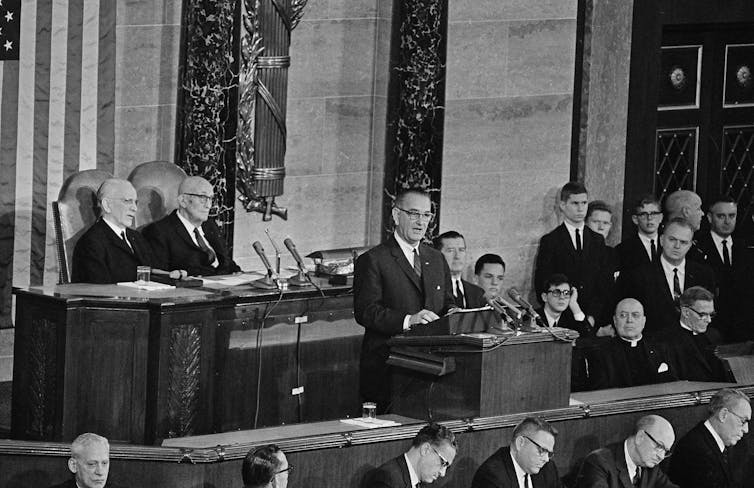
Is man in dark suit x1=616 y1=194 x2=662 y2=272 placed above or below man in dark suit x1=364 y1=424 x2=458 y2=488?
above

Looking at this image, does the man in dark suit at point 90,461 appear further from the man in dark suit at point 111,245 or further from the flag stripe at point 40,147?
the flag stripe at point 40,147

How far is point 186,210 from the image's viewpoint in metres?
9.98

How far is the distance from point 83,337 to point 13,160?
236 cm

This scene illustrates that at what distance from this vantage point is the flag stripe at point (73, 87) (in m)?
10.6

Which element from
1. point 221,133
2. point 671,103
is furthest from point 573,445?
point 671,103

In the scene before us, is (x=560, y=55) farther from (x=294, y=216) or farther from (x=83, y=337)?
(x=83, y=337)

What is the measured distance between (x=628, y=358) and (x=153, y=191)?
327 cm

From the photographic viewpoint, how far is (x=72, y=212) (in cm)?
986

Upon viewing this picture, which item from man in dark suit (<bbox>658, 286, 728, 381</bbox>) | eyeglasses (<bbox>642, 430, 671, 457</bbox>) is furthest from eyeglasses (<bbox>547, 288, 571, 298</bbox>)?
eyeglasses (<bbox>642, 430, 671, 457</bbox>)

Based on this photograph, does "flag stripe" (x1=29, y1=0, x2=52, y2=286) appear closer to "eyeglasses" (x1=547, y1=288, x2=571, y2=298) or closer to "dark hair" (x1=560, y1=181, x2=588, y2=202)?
"eyeglasses" (x1=547, y1=288, x2=571, y2=298)

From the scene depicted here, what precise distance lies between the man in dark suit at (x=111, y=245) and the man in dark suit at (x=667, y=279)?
11.0ft

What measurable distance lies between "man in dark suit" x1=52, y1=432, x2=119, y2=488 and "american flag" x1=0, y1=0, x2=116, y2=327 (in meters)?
3.52

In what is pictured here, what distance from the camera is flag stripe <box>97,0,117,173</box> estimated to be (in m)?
10.8

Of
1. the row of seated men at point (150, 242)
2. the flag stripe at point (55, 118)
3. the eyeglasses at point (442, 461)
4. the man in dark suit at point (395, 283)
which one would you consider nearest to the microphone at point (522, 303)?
the man in dark suit at point (395, 283)
